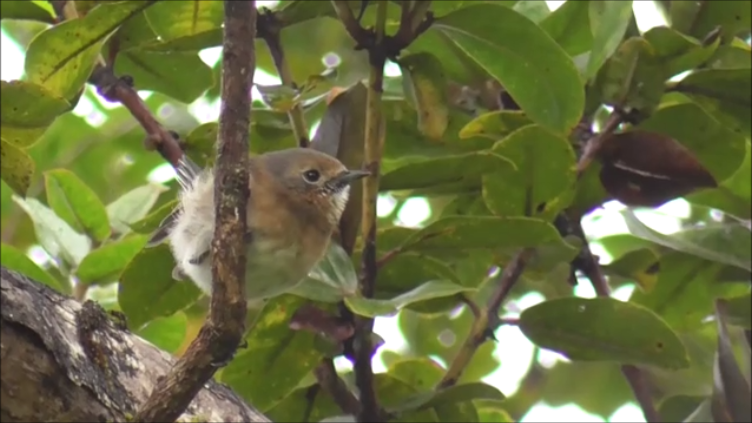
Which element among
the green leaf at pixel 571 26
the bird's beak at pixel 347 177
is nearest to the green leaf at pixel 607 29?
the green leaf at pixel 571 26

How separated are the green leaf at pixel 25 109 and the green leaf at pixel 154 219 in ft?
0.89

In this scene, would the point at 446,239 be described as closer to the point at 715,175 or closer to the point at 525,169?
the point at 525,169

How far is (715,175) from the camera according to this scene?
105 inches

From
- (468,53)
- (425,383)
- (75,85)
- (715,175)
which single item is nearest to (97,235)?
(75,85)

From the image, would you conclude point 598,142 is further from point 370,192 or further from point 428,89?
point 370,192

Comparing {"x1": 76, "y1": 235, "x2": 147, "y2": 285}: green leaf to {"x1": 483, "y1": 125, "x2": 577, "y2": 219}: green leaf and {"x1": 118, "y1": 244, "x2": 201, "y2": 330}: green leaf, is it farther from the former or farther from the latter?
{"x1": 483, "y1": 125, "x2": 577, "y2": 219}: green leaf

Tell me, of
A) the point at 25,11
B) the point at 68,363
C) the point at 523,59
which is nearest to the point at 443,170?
the point at 523,59

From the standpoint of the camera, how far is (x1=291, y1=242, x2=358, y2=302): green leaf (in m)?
2.28

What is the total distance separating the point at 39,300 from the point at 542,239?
3.22ft

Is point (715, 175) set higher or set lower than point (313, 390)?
higher

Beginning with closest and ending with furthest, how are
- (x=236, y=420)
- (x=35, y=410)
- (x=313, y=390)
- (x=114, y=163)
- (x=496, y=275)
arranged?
(x=35, y=410), (x=236, y=420), (x=313, y=390), (x=496, y=275), (x=114, y=163)

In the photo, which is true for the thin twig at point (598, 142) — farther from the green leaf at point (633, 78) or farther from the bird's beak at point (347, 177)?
the bird's beak at point (347, 177)

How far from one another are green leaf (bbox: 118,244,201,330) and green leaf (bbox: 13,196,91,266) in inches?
12.5

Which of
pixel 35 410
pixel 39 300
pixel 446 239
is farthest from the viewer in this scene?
pixel 446 239
